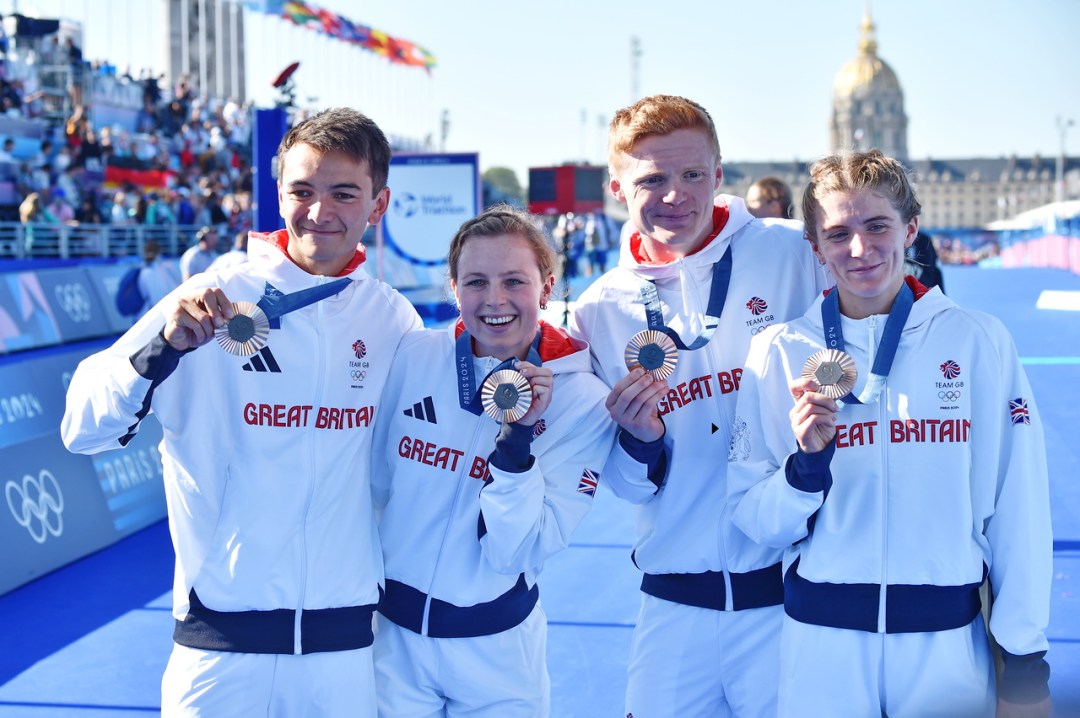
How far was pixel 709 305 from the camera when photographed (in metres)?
3.18

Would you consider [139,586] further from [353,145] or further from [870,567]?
[870,567]

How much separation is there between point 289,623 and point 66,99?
2300cm

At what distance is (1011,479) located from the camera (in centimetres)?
271

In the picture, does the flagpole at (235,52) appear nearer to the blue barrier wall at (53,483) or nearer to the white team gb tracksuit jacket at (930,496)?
the blue barrier wall at (53,483)

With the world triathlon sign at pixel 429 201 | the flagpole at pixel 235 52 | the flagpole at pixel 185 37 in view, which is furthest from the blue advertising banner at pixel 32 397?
the flagpole at pixel 235 52

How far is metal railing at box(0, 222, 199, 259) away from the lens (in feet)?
52.1

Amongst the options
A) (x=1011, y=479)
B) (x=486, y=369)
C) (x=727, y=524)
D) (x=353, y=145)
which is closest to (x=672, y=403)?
(x=727, y=524)

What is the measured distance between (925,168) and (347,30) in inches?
5248

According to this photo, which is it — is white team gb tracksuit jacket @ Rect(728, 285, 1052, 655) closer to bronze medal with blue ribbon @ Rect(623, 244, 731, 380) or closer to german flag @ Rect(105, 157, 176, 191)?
bronze medal with blue ribbon @ Rect(623, 244, 731, 380)

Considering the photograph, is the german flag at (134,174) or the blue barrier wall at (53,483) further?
the german flag at (134,174)

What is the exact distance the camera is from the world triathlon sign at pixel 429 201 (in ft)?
45.3

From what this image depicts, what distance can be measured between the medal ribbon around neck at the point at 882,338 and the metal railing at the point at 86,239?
14715 mm

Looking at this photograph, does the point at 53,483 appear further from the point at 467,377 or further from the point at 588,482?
the point at 588,482

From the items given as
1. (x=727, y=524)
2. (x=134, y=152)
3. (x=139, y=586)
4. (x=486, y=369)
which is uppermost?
(x=134, y=152)
